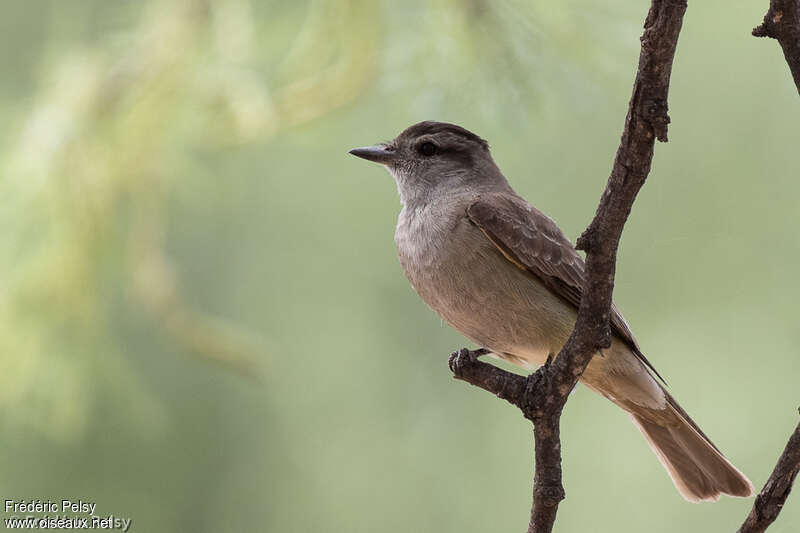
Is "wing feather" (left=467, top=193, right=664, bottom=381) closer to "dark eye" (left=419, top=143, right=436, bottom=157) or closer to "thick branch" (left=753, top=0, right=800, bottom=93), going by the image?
"dark eye" (left=419, top=143, right=436, bottom=157)

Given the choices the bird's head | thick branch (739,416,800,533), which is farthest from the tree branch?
the bird's head

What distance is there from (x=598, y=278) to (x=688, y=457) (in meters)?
1.44

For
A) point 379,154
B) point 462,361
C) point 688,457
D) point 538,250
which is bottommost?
point 688,457

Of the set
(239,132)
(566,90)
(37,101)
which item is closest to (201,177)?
(239,132)

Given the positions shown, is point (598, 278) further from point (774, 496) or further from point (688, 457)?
point (688, 457)

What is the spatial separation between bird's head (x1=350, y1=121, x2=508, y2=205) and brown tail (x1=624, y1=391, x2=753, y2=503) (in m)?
1.07

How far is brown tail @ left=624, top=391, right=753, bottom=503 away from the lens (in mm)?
3348

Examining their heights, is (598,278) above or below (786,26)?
below

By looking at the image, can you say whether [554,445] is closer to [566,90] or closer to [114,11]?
[566,90]

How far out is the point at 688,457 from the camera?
3424 mm

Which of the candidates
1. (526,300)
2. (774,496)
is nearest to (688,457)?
(526,300)

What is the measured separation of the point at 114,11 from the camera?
4141mm

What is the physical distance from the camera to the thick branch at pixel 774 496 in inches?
81.8

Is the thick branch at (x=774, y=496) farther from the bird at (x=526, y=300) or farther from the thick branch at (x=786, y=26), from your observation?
the bird at (x=526, y=300)
